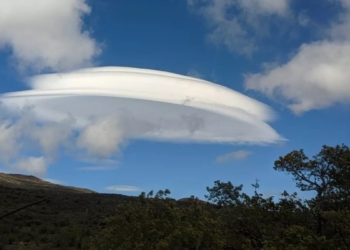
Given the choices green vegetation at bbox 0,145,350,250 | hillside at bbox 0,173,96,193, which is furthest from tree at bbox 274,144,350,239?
hillside at bbox 0,173,96,193

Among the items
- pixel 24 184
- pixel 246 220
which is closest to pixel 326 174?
pixel 246 220

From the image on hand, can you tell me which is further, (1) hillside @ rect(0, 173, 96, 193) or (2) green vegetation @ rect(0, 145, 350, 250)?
(1) hillside @ rect(0, 173, 96, 193)

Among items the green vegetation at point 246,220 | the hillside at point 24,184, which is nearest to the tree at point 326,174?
the green vegetation at point 246,220

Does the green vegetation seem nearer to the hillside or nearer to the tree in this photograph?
the tree

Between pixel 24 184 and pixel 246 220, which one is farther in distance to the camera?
pixel 24 184

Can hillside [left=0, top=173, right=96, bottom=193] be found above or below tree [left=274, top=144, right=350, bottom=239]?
above

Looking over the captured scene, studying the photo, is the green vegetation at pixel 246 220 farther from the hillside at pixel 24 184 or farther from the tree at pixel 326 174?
the hillside at pixel 24 184

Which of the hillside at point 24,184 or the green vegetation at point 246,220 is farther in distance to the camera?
the hillside at point 24,184

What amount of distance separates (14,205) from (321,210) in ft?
109

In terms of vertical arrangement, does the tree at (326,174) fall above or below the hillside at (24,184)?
below

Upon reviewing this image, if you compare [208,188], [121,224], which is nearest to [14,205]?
[208,188]

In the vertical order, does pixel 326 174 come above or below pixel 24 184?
below

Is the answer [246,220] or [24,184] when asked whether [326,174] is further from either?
[24,184]

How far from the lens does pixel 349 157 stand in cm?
1730
